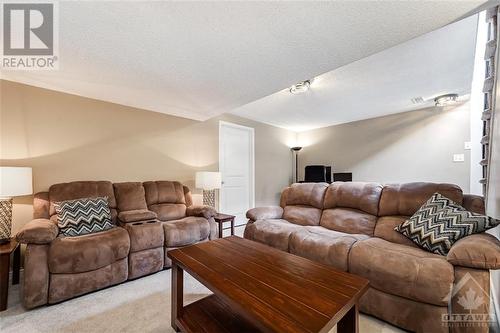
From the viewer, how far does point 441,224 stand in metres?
1.68

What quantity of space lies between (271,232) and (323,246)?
2.12 feet

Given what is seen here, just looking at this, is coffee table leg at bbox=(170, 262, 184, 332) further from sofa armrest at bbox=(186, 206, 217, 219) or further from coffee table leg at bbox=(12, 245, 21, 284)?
coffee table leg at bbox=(12, 245, 21, 284)

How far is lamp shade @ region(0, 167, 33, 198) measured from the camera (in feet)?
6.13

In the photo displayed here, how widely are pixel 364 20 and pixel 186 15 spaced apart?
1204 mm

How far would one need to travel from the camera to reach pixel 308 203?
290 centimetres

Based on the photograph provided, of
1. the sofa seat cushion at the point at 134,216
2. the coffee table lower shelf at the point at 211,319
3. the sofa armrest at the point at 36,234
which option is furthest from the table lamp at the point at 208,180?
the coffee table lower shelf at the point at 211,319

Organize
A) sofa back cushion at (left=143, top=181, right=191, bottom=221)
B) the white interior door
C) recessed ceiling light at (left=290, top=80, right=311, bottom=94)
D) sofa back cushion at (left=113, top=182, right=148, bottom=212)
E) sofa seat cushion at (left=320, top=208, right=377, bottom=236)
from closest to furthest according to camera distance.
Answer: sofa seat cushion at (left=320, top=208, right=377, bottom=236) → sofa back cushion at (left=113, top=182, right=148, bottom=212) → recessed ceiling light at (left=290, top=80, right=311, bottom=94) → sofa back cushion at (left=143, top=181, right=191, bottom=221) → the white interior door

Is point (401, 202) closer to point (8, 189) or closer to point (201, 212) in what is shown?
point (201, 212)

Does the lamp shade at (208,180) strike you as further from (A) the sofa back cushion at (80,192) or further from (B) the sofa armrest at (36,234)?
(B) the sofa armrest at (36,234)

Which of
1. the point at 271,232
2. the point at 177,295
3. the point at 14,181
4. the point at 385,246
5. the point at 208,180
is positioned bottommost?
the point at 177,295

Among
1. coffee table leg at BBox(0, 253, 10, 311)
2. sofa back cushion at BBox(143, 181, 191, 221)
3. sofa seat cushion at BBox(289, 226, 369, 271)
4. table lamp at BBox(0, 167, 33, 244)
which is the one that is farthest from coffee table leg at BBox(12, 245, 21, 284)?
sofa seat cushion at BBox(289, 226, 369, 271)

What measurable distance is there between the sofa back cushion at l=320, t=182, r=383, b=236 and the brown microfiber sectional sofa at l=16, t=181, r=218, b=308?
156cm

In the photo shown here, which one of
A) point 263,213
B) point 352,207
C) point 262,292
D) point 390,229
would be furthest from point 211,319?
point 352,207

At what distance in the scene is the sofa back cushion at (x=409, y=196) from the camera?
6.37 feet
